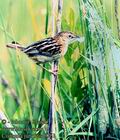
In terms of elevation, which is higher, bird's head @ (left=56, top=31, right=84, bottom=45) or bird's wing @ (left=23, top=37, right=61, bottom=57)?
bird's head @ (left=56, top=31, right=84, bottom=45)

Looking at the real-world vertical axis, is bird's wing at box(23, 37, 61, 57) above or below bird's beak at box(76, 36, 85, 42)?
below

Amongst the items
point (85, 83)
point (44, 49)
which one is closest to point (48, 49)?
point (44, 49)

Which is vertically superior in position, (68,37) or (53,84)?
(68,37)

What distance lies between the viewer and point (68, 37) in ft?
6.48

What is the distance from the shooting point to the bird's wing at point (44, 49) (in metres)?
1.94

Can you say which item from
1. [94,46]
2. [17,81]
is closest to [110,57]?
[94,46]

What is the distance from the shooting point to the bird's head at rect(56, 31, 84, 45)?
76.8 inches

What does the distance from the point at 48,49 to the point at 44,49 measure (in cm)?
1

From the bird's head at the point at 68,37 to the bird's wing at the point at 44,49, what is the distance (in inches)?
0.8

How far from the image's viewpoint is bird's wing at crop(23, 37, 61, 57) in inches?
76.4

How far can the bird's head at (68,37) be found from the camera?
1.95 m

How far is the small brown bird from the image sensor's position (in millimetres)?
1941

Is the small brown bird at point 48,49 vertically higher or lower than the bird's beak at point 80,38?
lower

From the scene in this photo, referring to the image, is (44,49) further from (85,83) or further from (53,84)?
(85,83)
